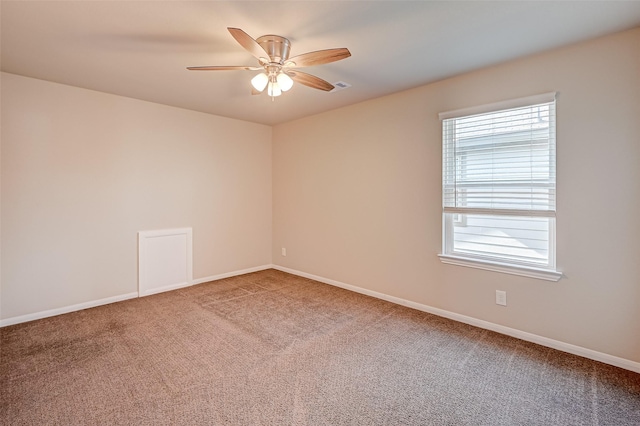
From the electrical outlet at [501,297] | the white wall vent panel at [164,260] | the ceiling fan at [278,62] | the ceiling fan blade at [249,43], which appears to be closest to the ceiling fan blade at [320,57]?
the ceiling fan at [278,62]

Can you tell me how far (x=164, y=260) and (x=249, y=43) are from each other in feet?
10.6

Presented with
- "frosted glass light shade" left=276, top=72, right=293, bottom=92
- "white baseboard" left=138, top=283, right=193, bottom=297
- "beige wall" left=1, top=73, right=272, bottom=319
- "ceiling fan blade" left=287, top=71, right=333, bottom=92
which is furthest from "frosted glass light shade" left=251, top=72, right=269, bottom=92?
"white baseboard" left=138, top=283, right=193, bottom=297

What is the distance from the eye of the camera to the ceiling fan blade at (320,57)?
202cm

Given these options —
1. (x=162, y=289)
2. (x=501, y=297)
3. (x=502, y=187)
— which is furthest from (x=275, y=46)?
(x=162, y=289)

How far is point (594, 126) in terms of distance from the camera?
2385 mm

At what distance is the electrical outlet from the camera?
2854mm

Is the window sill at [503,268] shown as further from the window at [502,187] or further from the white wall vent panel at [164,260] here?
the white wall vent panel at [164,260]

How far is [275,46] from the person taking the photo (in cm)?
230

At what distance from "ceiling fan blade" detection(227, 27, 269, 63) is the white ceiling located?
15 centimetres

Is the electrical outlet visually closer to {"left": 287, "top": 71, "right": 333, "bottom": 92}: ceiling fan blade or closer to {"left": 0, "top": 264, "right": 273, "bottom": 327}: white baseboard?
{"left": 287, "top": 71, "right": 333, "bottom": 92}: ceiling fan blade

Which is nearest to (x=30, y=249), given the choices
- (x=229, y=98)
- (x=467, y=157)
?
(x=229, y=98)

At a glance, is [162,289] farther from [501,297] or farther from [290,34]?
[501,297]

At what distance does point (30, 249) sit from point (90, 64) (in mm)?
1984

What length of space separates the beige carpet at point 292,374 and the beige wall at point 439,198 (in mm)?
325
